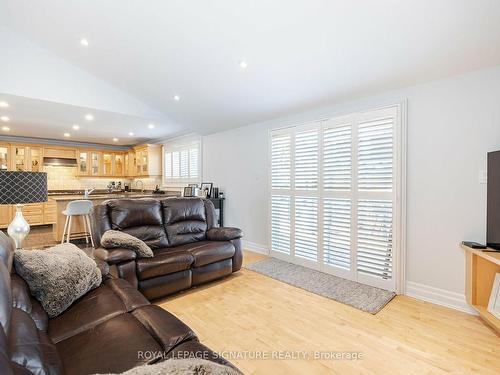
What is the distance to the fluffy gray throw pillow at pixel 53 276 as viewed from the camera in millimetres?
1537

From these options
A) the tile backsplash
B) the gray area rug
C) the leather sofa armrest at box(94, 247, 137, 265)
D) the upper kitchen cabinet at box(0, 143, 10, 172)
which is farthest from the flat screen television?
the upper kitchen cabinet at box(0, 143, 10, 172)


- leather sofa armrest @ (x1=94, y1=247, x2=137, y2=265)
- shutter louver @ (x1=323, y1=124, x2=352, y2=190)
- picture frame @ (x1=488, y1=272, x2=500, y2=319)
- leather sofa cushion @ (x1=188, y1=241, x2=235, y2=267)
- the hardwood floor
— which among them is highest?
shutter louver @ (x1=323, y1=124, x2=352, y2=190)

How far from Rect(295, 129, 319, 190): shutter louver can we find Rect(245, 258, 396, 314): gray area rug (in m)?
1.20

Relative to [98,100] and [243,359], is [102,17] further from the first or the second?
[243,359]

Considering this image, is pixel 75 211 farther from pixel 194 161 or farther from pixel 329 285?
pixel 329 285

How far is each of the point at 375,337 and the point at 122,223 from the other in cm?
286

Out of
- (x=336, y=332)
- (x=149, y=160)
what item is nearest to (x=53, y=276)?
(x=336, y=332)

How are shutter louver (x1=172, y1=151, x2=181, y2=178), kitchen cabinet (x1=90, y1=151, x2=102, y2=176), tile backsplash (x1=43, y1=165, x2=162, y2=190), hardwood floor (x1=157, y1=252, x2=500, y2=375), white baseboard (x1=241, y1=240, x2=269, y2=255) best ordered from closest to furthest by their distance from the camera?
hardwood floor (x1=157, y1=252, x2=500, y2=375) → white baseboard (x1=241, y1=240, x2=269, y2=255) → shutter louver (x1=172, y1=151, x2=181, y2=178) → tile backsplash (x1=43, y1=165, x2=162, y2=190) → kitchen cabinet (x1=90, y1=151, x2=102, y2=176)

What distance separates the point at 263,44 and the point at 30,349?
2.91 metres

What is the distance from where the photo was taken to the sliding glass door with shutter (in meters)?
2.97

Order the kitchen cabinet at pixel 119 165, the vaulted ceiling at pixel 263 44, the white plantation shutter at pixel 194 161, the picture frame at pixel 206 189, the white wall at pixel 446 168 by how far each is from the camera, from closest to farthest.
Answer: the vaulted ceiling at pixel 263 44
the white wall at pixel 446 168
the picture frame at pixel 206 189
the white plantation shutter at pixel 194 161
the kitchen cabinet at pixel 119 165

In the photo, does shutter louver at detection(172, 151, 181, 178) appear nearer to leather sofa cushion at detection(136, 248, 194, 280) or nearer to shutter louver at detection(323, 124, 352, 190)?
leather sofa cushion at detection(136, 248, 194, 280)

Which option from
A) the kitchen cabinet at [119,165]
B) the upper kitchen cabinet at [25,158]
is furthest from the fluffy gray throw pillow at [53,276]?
the kitchen cabinet at [119,165]

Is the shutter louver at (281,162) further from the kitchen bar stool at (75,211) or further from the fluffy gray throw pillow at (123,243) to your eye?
the kitchen bar stool at (75,211)
